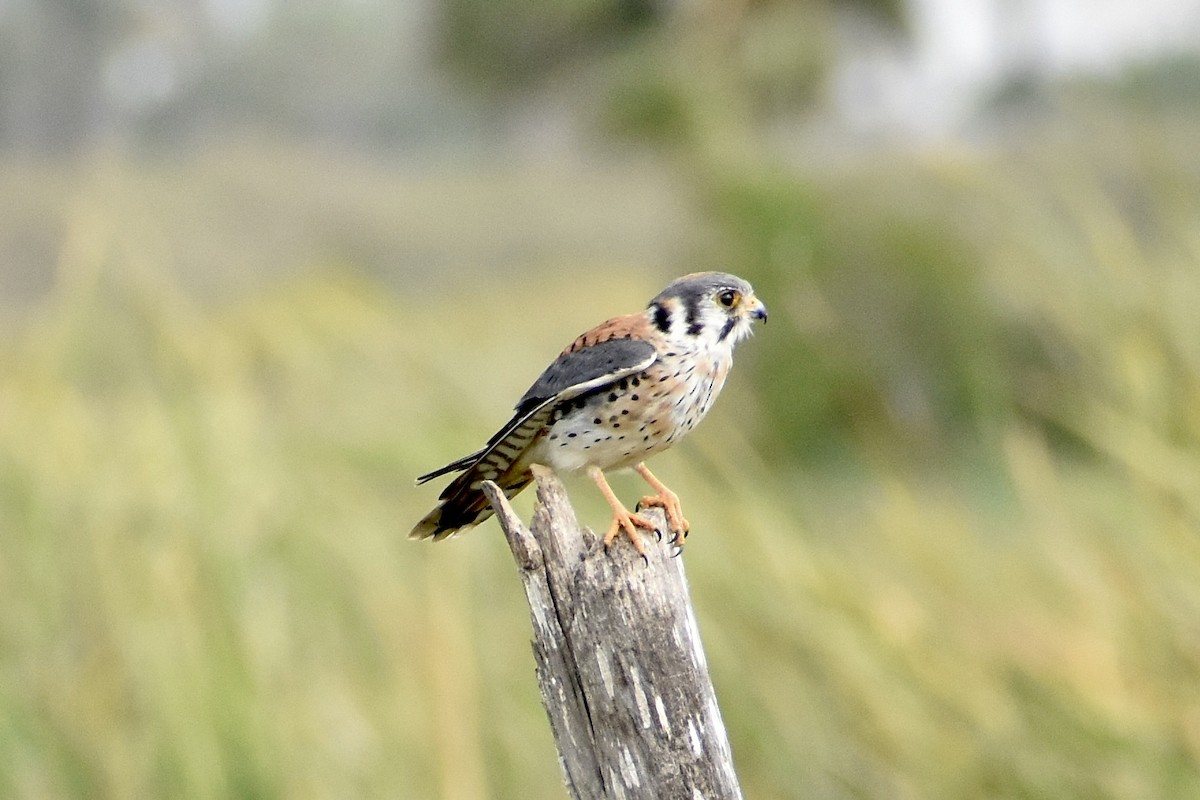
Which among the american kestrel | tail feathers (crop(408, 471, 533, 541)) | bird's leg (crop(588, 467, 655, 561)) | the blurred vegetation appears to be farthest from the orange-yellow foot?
the blurred vegetation

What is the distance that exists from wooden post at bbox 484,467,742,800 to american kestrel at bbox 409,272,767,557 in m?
0.32

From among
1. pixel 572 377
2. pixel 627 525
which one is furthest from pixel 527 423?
pixel 627 525

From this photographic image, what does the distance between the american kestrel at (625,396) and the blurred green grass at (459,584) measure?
85 centimetres

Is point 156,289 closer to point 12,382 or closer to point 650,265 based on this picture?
point 12,382

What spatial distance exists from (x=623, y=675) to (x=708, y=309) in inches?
24.0

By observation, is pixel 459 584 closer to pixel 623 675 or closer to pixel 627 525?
pixel 627 525

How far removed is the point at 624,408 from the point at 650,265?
409 inches

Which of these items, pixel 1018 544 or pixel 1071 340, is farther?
pixel 1018 544

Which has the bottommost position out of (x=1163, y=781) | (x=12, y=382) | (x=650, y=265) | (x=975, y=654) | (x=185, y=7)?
(x=1163, y=781)

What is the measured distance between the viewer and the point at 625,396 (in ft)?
5.12

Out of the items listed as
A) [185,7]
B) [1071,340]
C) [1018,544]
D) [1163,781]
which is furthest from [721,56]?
[1163,781]

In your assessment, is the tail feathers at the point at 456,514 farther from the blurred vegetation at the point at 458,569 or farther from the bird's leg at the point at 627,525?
the blurred vegetation at the point at 458,569

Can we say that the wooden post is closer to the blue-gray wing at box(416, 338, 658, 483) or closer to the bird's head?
the blue-gray wing at box(416, 338, 658, 483)

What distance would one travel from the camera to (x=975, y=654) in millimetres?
2580
